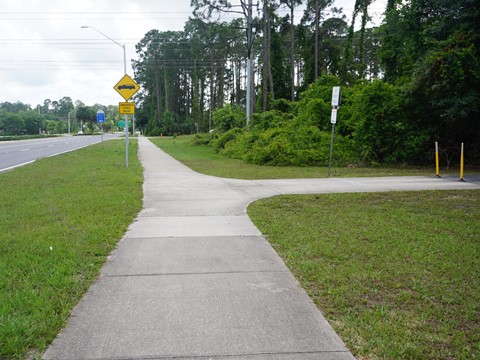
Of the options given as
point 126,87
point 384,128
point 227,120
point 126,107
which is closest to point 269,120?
point 227,120

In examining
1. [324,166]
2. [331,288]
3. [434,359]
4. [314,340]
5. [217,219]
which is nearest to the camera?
[434,359]

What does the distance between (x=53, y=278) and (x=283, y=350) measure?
2739 millimetres

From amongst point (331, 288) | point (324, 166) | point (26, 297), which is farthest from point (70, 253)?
point (324, 166)

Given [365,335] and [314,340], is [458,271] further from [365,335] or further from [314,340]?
[314,340]

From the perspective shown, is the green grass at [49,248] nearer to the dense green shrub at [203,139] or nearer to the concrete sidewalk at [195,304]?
the concrete sidewalk at [195,304]

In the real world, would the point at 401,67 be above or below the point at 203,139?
above

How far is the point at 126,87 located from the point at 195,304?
14.8 meters

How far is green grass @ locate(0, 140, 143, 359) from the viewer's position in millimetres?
3516

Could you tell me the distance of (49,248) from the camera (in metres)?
5.69

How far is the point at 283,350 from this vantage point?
322 centimetres

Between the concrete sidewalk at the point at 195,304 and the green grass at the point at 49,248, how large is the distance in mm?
187

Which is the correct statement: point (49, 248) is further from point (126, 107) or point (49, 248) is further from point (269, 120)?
point (269, 120)

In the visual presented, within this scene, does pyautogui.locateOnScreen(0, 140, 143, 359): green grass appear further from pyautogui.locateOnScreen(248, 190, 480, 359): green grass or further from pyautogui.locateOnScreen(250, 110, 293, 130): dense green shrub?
pyautogui.locateOnScreen(250, 110, 293, 130): dense green shrub

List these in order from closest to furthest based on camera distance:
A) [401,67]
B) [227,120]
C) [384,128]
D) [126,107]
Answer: [126,107] → [384,128] → [401,67] → [227,120]
